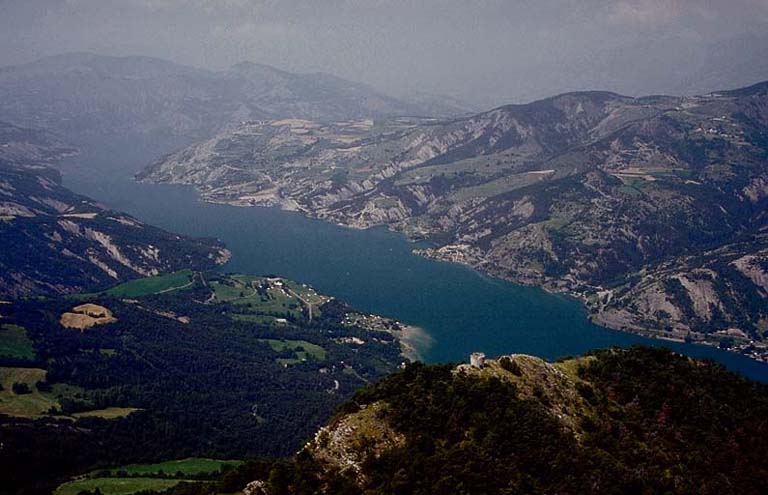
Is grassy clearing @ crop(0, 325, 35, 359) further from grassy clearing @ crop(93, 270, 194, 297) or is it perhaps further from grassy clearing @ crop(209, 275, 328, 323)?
grassy clearing @ crop(209, 275, 328, 323)

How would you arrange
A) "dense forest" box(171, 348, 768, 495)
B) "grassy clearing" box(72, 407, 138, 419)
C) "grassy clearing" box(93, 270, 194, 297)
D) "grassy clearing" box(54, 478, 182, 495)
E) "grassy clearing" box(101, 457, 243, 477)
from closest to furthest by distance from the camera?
"dense forest" box(171, 348, 768, 495)
"grassy clearing" box(54, 478, 182, 495)
"grassy clearing" box(101, 457, 243, 477)
"grassy clearing" box(72, 407, 138, 419)
"grassy clearing" box(93, 270, 194, 297)

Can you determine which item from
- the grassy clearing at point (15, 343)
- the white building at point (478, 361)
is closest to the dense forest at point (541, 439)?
the white building at point (478, 361)

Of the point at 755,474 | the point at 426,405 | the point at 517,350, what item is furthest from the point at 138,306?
the point at 755,474

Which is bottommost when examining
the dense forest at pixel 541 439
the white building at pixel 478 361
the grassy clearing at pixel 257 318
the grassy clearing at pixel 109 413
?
the grassy clearing at pixel 257 318

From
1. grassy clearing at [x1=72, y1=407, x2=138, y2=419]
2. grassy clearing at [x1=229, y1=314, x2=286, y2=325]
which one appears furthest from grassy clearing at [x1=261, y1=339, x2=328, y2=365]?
grassy clearing at [x1=72, y1=407, x2=138, y2=419]

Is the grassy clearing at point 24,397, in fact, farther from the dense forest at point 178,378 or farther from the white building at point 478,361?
the white building at point 478,361

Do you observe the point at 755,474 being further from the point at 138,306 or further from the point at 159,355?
the point at 138,306

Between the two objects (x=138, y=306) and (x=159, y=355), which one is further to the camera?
(x=138, y=306)
